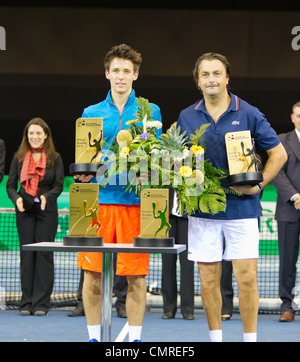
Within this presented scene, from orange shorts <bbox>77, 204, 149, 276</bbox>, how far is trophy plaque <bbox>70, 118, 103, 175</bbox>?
0.48 metres

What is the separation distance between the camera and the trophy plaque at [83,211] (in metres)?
3.30

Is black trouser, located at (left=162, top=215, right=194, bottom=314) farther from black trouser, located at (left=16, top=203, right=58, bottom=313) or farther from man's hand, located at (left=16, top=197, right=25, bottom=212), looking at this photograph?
man's hand, located at (left=16, top=197, right=25, bottom=212)

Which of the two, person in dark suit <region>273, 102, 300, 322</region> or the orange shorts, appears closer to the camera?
the orange shorts

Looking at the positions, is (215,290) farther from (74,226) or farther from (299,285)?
(299,285)

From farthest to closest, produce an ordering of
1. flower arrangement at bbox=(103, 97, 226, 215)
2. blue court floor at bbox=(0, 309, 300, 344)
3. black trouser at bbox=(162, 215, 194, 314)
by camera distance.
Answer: black trouser at bbox=(162, 215, 194, 314) → blue court floor at bbox=(0, 309, 300, 344) → flower arrangement at bbox=(103, 97, 226, 215)

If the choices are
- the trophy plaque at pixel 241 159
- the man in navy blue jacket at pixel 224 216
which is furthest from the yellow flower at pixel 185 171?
the man in navy blue jacket at pixel 224 216

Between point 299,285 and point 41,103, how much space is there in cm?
723

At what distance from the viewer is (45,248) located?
3.13 m

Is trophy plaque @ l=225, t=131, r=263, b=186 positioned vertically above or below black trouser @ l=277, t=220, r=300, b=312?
above

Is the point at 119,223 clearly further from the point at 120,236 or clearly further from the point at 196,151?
the point at 196,151

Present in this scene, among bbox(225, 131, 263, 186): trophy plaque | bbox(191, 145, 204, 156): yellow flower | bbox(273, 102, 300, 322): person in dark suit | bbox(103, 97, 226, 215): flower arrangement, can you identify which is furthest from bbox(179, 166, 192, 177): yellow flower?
bbox(273, 102, 300, 322): person in dark suit

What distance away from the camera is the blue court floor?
4734 millimetres

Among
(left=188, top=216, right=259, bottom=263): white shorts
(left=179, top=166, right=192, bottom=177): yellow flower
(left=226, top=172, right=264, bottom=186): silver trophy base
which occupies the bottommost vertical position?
(left=188, top=216, right=259, bottom=263): white shorts

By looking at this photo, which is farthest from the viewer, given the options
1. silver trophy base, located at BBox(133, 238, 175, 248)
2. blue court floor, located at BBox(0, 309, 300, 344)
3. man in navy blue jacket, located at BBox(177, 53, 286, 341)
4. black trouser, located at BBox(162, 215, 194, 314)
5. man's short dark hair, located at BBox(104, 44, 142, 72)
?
black trouser, located at BBox(162, 215, 194, 314)
